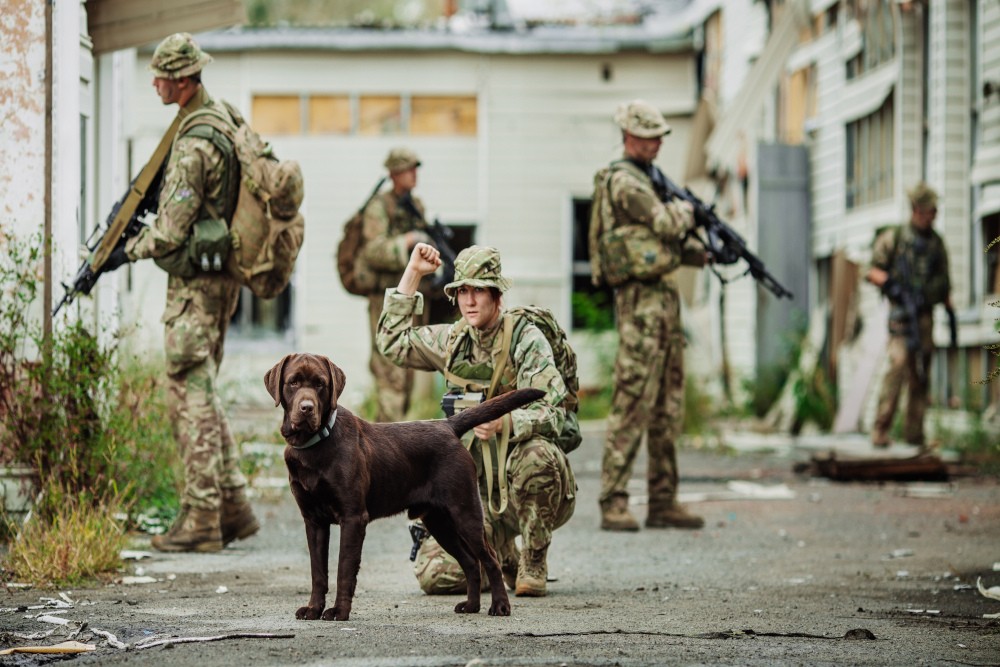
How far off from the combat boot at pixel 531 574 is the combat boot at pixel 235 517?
2273 mm

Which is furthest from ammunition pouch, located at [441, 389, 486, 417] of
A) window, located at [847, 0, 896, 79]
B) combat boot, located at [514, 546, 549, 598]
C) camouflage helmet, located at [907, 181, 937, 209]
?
window, located at [847, 0, 896, 79]

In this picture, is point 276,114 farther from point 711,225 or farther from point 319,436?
point 319,436

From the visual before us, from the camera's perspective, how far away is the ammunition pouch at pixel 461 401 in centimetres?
681

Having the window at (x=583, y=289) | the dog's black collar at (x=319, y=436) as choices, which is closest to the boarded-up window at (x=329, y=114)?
the window at (x=583, y=289)

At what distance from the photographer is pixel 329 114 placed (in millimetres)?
23359

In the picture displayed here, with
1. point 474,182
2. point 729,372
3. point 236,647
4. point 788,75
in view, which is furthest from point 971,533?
point 474,182

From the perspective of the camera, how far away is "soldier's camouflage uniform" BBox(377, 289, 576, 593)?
6723 mm

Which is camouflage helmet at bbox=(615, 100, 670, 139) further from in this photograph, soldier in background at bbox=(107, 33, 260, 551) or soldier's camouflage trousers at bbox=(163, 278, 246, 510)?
soldier's camouflage trousers at bbox=(163, 278, 246, 510)

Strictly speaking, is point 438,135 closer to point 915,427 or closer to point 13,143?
point 915,427

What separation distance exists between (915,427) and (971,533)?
526 centimetres

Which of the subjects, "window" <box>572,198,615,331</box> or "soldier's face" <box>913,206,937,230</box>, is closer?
"soldier's face" <box>913,206,937,230</box>

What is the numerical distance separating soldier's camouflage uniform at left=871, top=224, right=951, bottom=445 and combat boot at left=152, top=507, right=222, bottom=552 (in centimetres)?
812

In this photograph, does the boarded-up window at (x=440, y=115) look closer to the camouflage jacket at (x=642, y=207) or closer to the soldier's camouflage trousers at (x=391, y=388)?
the soldier's camouflage trousers at (x=391, y=388)

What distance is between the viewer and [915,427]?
14906 mm
